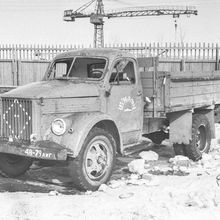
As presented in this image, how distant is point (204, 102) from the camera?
882 cm

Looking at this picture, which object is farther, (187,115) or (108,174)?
(187,115)

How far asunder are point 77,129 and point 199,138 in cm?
369

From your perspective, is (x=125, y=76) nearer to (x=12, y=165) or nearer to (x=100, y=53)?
(x=100, y=53)

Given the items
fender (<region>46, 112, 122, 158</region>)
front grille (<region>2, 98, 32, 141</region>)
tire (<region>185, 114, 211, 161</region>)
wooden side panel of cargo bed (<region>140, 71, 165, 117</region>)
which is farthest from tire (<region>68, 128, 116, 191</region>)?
tire (<region>185, 114, 211, 161</region>)

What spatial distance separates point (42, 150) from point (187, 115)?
11.2ft

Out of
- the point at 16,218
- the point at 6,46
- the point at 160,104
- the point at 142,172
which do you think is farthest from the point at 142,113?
the point at 6,46

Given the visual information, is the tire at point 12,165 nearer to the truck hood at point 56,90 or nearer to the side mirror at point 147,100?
the truck hood at point 56,90

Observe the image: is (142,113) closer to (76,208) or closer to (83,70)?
(83,70)

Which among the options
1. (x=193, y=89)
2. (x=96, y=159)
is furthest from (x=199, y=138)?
(x=96, y=159)

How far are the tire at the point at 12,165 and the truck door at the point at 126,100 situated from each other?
64.4 inches

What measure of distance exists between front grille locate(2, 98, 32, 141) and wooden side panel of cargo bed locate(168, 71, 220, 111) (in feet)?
8.54

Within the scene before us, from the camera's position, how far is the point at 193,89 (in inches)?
330

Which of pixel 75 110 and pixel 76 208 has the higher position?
pixel 75 110

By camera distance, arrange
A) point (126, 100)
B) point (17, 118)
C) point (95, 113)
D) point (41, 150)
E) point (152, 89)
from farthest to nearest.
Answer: point (152, 89) → point (126, 100) → point (95, 113) → point (17, 118) → point (41, 150)
